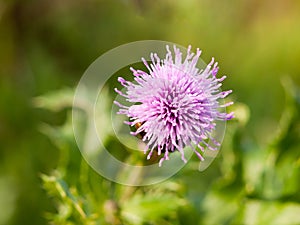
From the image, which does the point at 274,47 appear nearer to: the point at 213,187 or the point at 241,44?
the point at 241,44

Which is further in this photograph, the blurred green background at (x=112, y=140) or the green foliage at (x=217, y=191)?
the blurred green background at (x=112, y=140)

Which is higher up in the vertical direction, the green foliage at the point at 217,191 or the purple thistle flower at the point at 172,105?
the green foliage at the point at 217,191

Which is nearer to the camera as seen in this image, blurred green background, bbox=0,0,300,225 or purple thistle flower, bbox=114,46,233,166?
purple thistle flower, bbox=114,46,233,166

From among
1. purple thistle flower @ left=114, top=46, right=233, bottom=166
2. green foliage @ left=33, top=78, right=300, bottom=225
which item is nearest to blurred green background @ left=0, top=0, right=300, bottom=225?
green foliage @ left=33, top=78, right=300, bottom=225

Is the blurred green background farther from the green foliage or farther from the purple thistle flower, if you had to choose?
the purple thistle flower

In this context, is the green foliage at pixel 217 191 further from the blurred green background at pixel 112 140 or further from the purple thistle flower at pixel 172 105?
the purple thistle flower at pixel 172 105

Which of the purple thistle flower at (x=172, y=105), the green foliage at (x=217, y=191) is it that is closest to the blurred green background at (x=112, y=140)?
the green foliage at (x=217, y=191)

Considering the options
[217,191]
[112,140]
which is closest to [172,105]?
[217,191]

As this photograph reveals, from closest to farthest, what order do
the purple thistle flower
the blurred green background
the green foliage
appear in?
the purple thistle flower → the green foliage → the blurred green background
